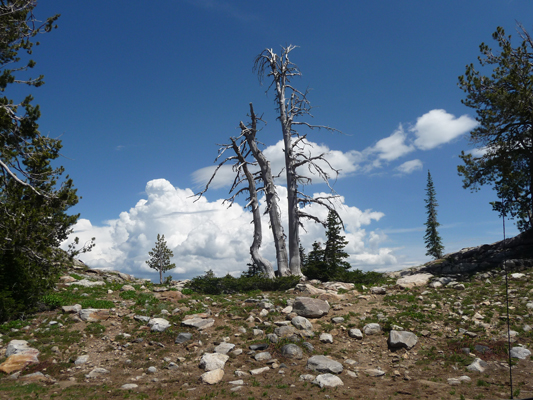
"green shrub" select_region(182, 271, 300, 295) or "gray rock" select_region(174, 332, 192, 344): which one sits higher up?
"green shrub" select_region(182, 271, 300, 295)

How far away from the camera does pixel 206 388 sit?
8367mm

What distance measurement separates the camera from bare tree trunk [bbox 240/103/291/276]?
2238cm

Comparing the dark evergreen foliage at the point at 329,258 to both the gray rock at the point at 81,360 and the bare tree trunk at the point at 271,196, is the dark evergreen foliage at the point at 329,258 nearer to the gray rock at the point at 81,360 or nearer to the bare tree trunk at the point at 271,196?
the bare tree trunk at the point at 271,196

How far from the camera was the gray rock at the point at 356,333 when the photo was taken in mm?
11508

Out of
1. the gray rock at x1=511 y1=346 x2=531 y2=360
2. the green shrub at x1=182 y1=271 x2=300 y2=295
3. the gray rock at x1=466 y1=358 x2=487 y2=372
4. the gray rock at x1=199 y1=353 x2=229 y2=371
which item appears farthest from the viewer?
the green shrub at x1=182 y1=271 x2=300 y2=295

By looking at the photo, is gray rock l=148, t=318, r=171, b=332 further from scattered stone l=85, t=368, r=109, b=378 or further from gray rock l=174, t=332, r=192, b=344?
scattered stone l=85, t=368, r=109, b=378

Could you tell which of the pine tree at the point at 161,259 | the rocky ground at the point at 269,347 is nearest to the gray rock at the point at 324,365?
the rocky ground at the point at 269,347

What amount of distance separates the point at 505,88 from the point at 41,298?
90.4 ft

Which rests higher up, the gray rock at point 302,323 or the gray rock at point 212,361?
the gray rock at point 302,323

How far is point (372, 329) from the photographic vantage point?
11.9 metres

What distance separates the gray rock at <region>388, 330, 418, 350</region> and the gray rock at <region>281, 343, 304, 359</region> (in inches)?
115

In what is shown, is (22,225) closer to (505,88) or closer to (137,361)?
(137,361)

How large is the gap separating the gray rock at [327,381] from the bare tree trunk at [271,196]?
1296 cm

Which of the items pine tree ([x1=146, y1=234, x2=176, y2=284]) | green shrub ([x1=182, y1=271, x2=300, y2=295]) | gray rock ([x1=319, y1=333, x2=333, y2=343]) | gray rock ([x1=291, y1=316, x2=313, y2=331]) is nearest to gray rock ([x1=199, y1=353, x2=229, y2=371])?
gray rock ([x1=291, y1=316, x2=313, y2=331])
